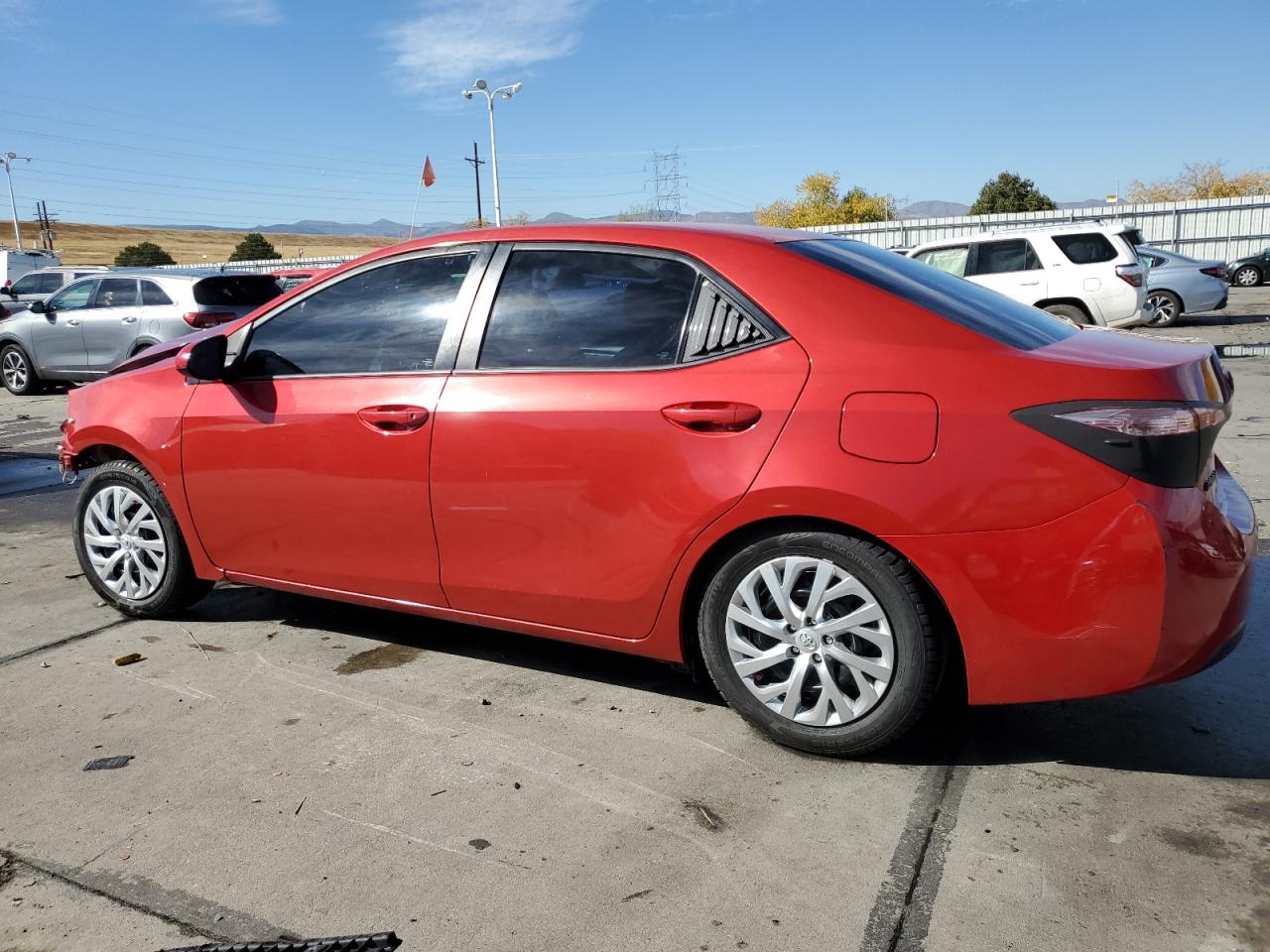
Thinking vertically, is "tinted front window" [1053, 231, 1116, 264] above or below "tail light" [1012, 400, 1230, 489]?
above

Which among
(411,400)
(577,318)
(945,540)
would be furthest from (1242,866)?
(411,400)

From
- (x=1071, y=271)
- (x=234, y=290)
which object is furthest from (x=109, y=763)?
(x=1071, y=271)

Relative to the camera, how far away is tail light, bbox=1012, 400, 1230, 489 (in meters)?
2.80

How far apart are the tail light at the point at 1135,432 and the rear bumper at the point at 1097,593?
5 cm

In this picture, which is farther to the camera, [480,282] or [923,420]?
[480,282]

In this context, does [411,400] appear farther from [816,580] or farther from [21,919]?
[21,919]

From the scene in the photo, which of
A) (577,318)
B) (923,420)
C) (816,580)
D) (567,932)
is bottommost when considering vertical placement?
(567,932)

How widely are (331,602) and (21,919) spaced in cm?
253

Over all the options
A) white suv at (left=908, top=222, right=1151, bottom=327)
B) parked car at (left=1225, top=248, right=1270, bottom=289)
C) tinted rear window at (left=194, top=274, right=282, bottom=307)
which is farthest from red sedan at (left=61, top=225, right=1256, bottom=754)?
parked car at (left=1225, top=248, right=1270, bottom=289)

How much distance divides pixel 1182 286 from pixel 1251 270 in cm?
1528

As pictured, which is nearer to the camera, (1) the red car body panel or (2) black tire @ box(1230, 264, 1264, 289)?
(1) the red car body panel

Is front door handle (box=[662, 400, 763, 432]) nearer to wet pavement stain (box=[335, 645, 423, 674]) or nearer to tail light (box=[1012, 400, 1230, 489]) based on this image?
tail light (box=[1012, 400, 1230, 489])

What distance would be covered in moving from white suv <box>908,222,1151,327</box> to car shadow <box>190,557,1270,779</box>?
10.0 meters

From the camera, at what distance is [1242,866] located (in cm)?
262
